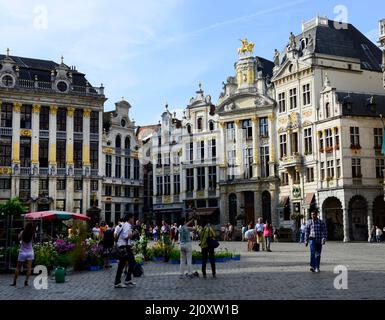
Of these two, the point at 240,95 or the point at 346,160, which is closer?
A: the point at 346,160

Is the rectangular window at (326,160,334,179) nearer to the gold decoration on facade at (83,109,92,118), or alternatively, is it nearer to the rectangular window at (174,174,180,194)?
the rectangular window at (174,174,180,194)

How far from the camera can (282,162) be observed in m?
58.9

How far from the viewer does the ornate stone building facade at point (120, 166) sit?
6819cm

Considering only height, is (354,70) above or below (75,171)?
above

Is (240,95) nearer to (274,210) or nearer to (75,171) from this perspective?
(274,210)

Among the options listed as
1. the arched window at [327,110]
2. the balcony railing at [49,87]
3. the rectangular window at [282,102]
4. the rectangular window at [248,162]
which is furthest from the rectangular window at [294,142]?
the balcony railing at [49,87]

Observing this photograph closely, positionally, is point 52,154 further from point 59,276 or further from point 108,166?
point 59,276

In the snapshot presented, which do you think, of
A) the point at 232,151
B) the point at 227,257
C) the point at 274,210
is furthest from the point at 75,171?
the point at 227,257

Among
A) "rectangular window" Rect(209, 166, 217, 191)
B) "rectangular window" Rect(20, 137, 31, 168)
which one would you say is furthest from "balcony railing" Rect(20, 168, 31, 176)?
"rectangular window" Rect(209, 166, 217, 191)

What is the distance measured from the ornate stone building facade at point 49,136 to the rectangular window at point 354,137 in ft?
90.4

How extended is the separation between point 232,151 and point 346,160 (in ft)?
53.5

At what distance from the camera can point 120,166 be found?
69875 millimetres

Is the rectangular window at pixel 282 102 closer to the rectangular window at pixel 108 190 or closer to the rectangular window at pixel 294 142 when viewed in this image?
the rectangular window at pixel 294 142
